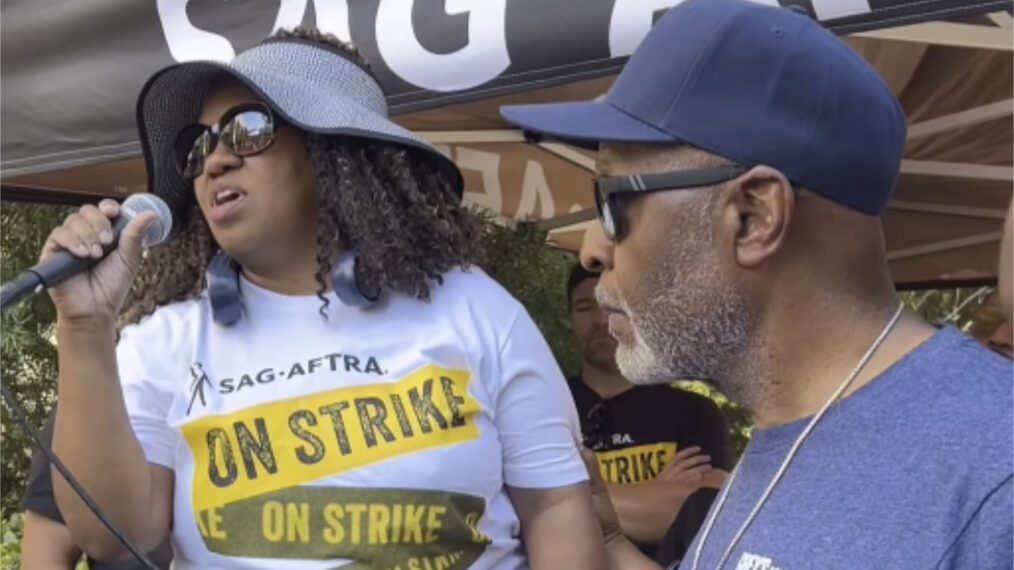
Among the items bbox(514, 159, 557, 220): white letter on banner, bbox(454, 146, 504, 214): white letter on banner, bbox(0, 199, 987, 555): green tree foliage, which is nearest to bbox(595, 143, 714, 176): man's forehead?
bbox(0, 199, 987, 555): green tree foliage

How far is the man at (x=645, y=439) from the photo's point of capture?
10.7 ft

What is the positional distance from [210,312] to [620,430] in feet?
5.66

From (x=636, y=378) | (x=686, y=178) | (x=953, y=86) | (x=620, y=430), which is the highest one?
(x=686, y=178)

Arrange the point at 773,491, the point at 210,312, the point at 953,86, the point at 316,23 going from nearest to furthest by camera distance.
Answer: the point at 773,491 < the point at 210,312 < the point at 316,23 < the point at 953,86

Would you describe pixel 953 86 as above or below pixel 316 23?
below

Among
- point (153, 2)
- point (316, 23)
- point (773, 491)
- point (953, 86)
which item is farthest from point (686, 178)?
point (953, 86)

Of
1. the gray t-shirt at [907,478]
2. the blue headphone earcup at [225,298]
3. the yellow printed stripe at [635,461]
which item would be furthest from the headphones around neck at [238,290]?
the yellow printed stripe at [635,461]

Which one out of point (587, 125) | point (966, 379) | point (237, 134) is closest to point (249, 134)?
point (237, 134)

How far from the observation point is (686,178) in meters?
1.39

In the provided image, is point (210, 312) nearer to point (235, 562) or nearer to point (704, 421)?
point (235, 562)

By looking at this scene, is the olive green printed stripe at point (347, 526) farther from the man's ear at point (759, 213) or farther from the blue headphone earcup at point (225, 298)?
the man's ear at point (759, 213)

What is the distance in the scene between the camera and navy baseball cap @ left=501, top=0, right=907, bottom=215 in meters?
1.33

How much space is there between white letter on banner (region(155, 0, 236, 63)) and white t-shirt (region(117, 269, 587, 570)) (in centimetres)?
80

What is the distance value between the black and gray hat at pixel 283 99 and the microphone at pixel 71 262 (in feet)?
0.91
